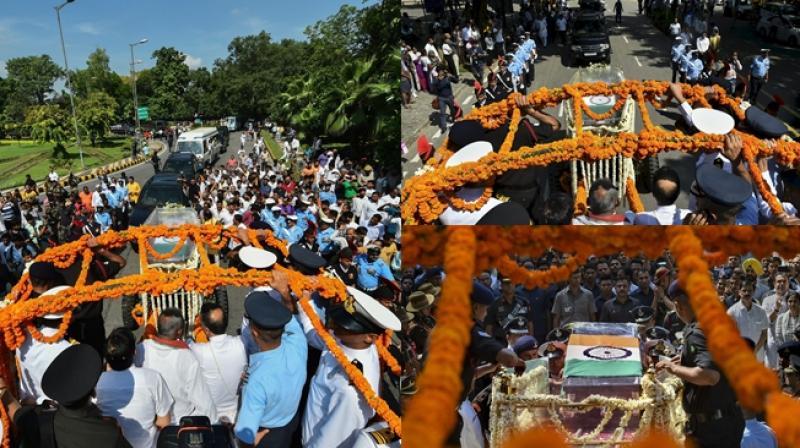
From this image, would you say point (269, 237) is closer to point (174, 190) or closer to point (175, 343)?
point (175, 343)

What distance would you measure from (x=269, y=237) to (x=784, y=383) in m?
3.99

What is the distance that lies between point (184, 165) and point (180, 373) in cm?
1726

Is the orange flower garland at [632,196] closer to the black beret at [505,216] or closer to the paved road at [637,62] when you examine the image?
the black beret at [505,216]

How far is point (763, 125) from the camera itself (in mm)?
3717

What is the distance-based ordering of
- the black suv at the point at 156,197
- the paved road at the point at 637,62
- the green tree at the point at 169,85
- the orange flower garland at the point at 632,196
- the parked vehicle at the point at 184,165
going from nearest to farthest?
the orange flower garland at the point at 632,196
the paved road at the point at 637,62
the black suv at the point at 156,197
the parked vehicle at the point at 184,165
the green tree at the point at 169,85

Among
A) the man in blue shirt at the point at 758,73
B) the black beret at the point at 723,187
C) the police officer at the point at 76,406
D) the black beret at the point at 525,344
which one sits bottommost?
the police officer at the point at 76,406

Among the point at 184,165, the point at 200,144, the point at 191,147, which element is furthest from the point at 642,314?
the point at 200,144

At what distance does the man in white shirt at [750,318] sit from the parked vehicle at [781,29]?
12.8m

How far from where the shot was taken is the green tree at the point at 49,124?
134 ft

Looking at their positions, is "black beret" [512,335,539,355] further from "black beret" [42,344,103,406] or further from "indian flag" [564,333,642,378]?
"black beret" [42,344,103,406]

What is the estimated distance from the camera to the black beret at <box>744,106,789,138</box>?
12.0 feet

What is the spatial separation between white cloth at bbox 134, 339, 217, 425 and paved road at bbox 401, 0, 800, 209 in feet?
23.4

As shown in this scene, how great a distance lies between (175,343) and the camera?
3.84m

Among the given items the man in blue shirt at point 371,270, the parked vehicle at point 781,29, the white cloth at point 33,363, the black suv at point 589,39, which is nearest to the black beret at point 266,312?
the white cloth at point 33,363
